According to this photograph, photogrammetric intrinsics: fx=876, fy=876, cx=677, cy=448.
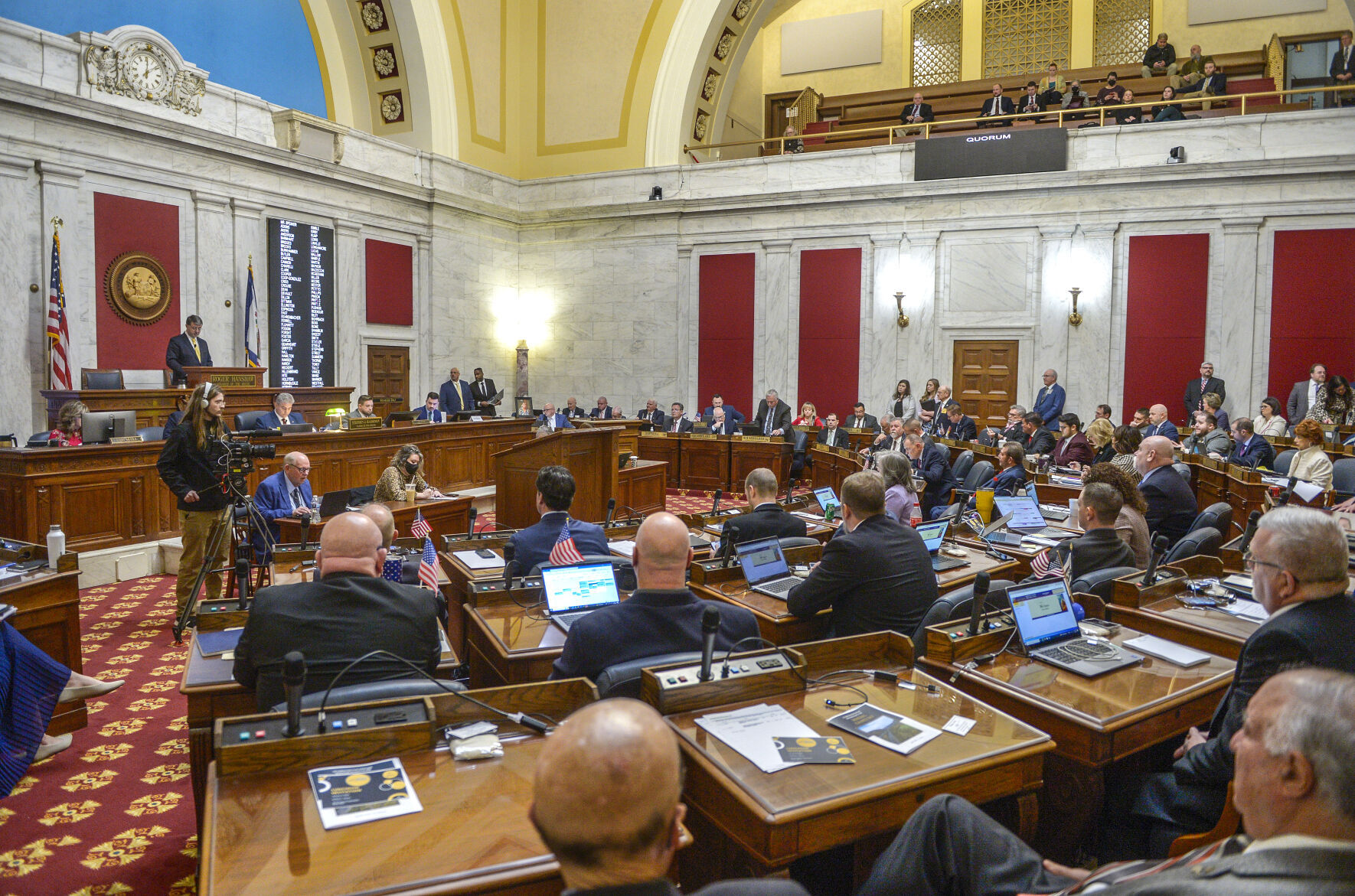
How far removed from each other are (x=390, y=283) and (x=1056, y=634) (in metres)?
12.2

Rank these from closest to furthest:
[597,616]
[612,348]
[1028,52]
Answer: [597,616], [612,348], [1028,52]

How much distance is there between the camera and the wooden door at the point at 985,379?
1273cm

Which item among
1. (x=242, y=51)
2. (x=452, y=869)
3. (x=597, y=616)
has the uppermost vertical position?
(x=242, y=51)

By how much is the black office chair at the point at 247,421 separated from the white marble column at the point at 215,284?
2178 mm

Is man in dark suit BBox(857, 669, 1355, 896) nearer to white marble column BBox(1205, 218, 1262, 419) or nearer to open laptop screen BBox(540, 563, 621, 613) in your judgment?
open laptop screen BBox(540, 563, 621, 613)

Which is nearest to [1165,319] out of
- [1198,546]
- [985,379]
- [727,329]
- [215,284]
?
[985,379]

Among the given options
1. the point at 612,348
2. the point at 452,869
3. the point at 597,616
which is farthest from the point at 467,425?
the point at 452,869

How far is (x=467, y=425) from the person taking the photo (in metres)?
11.0

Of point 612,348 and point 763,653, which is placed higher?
point 612,348

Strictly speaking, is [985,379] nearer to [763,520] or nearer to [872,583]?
[763,520]

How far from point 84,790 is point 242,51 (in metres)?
11.4

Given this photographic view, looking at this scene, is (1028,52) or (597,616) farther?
(1028,52)

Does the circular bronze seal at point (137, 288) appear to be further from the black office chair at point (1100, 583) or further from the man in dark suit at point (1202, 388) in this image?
the man in dark suit at point (1202, 388)

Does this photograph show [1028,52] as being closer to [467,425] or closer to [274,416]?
[467,425]
